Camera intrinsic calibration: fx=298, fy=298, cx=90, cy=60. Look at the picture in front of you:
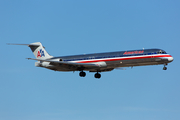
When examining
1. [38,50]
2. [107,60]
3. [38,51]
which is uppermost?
[38,50]

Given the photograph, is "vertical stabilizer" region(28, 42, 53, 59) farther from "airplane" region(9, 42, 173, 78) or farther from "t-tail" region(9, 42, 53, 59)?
"airplane" region(9, 42, 173, 78)

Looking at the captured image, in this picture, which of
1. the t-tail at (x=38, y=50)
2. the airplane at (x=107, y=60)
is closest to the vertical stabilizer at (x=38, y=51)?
the t-tail at (x=38, y=50)

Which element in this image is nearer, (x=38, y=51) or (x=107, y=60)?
(x=107, y=60)

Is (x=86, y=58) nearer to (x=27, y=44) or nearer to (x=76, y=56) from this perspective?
(x=76, y=56)

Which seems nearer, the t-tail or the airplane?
the airplane

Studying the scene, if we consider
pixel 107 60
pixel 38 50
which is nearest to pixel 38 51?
pixel 38 50

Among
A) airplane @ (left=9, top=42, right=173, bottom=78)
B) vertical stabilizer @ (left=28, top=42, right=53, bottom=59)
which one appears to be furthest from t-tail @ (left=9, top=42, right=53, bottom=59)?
airplane @ (left=9, top=42, right=173, bottom=78)

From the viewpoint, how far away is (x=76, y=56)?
51.6 meters

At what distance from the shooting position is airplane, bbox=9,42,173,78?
4581cm

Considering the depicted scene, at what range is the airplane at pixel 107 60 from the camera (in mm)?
45812

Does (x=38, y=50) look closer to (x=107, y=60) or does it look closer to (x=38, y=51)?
(x=38, y=51)

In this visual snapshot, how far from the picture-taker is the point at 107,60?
47.8 metres

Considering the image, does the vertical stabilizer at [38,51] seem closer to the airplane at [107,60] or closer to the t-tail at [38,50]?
the t-tail at [38,50]

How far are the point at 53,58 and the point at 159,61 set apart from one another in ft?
65.0
